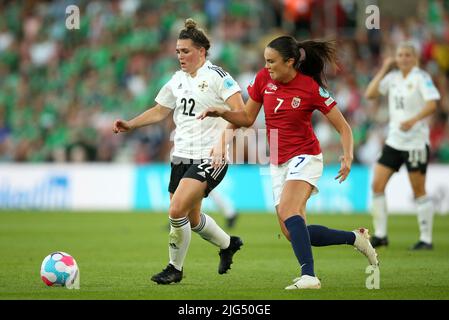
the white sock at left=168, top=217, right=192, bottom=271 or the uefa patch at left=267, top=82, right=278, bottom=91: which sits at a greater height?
the uefa patch at left=267, top=82, right=278, bottom=91

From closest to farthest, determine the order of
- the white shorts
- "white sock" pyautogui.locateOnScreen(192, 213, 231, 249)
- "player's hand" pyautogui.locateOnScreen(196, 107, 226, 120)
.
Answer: "player's hand" pyautogui.locateOnScreen(196, 107, 226, 120) → the white shorts → "white sock" pyautogui.locateOnScreen(192, 213, 231, 249)

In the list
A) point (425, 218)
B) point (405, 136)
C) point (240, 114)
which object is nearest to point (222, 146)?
point (240, 114)

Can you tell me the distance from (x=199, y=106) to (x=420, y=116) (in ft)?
16.0

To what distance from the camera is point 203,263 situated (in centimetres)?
1141

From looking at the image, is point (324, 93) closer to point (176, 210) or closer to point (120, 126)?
point (176, 210)

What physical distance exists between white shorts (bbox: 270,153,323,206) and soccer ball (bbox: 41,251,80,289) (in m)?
2.03

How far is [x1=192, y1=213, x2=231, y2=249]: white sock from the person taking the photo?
9.75 metres

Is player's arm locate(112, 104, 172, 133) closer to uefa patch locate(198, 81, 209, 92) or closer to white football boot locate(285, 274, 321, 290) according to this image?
uefa patch locate(198, 81, 209, 92)

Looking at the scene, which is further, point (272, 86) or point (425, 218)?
point (425, 218)

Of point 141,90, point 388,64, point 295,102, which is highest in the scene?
point 141,90

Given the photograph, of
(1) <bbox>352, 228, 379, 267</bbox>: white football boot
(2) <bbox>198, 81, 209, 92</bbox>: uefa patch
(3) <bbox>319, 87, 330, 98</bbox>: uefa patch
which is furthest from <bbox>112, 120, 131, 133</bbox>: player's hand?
(1) <bbox>352, 228, 379, 267</bbox>: white football boot

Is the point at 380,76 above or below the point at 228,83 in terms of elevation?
above

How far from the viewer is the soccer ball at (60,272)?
8.57 m

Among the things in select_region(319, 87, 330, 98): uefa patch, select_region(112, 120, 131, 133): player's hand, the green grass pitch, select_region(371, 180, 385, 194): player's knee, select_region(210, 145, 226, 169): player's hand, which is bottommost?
the green grass pitch
